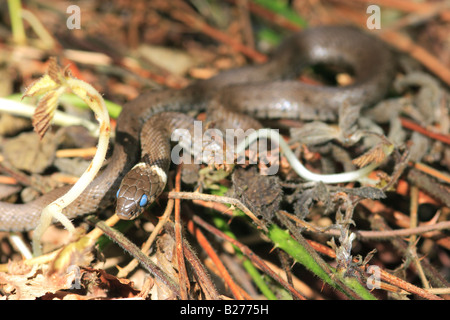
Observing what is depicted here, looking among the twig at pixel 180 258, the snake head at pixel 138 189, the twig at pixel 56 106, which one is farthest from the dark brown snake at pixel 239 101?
the twig at pixel 56 106

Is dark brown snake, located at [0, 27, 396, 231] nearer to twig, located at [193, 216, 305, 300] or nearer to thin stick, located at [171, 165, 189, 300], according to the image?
thin stick, located at [171, 165, 189, 300]

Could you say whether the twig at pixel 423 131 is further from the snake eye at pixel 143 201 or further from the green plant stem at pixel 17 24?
the green plant stem at pixel 17 24

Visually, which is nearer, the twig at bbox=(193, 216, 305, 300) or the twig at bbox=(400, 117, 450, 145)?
the twig at bbox=(193, 216, 305, 300)

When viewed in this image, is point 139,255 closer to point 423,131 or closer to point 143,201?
point 143,201

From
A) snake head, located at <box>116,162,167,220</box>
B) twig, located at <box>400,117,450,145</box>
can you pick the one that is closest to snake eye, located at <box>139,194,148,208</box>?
snake head, located at <box>116,162,167,220</box>

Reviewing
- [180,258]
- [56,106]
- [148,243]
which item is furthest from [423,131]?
[56,106]

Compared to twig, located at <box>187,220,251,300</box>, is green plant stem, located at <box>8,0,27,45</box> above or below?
above

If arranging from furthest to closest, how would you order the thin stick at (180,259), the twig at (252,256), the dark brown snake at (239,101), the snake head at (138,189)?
the dark brown snake at (239,101) → the snake head at (138,189) → the twig at (252,256) → the thin stick at (180,259)
